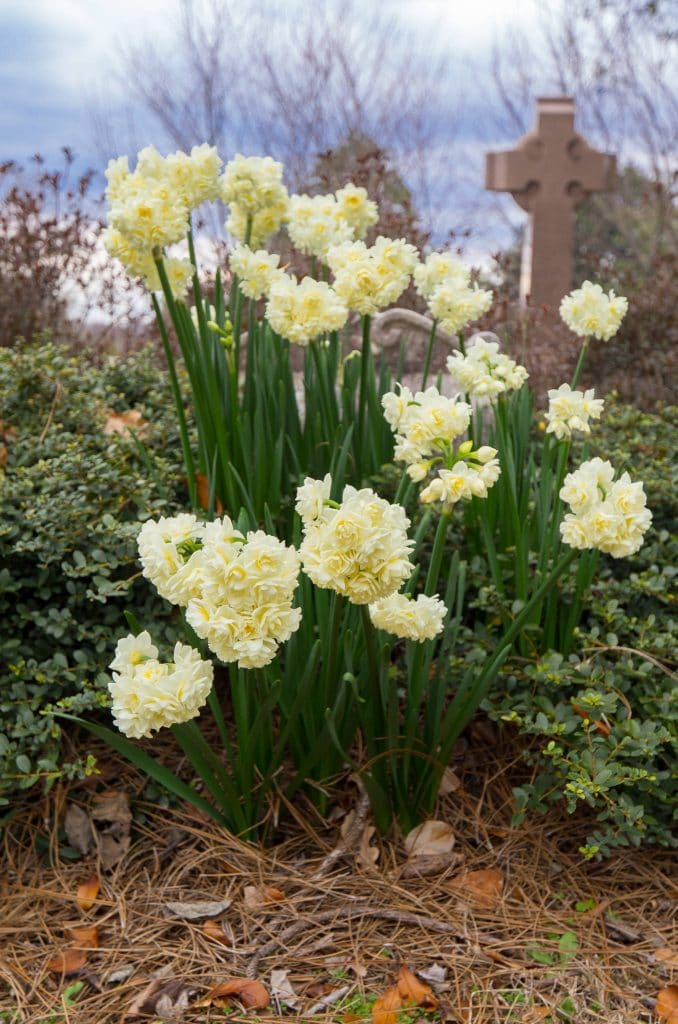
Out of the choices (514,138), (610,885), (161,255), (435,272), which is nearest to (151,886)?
(610,885)

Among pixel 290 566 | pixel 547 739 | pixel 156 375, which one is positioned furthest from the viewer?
pixel 156 375

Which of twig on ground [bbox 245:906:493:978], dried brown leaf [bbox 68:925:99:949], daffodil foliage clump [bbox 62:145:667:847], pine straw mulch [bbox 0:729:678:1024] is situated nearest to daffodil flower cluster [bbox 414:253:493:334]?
daffodil foliage clump [bbox 62:145:667:847]

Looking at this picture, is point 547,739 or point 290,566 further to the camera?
point 547,739

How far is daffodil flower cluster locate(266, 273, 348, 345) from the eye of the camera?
2.34 metres

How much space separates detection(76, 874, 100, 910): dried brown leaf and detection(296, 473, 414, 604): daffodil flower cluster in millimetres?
1153

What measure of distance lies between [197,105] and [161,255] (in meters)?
9.06

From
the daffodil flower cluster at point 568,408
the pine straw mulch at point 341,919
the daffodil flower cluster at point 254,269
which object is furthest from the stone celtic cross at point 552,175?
the pine straw mulch at point 341,919

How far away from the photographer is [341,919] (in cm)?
203

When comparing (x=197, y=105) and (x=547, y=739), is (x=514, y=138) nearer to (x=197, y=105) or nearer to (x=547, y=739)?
(x=197, y=105)

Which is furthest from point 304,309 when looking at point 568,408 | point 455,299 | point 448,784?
point 448,784

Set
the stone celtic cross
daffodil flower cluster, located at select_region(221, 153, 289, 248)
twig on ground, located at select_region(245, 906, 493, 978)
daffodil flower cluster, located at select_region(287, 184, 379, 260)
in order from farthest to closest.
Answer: the stone celtic cross < daffodil flower cluster, located at select_region(287, 184, 379, 260) < daffodil flower cluster, located at select_region(221, 153, 289, 248) < twig on ground, located at select_region(245, 906, 493, 978)

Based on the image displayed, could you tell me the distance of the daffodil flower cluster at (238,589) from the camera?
1.44m

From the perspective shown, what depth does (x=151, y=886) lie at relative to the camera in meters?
2.18

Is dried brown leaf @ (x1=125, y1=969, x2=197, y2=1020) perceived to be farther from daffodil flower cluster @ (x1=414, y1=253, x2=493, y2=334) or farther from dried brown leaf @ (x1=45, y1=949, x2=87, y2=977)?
daffodil flower cluster @ (x1=414, y1=253, x2=493, y2=334)
